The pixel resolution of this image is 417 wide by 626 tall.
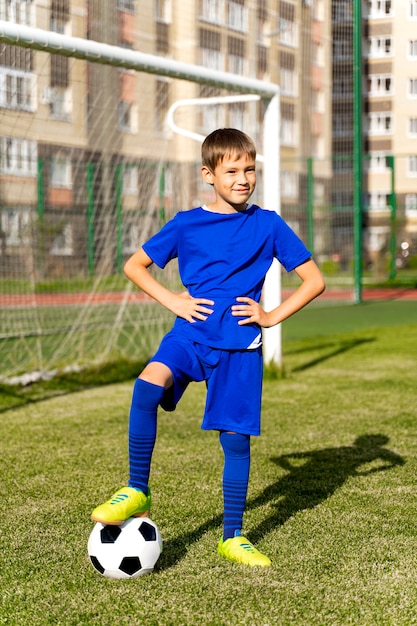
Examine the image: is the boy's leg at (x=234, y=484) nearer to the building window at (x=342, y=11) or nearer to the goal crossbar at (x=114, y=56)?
the goal crossbar at (x=114, y=56)

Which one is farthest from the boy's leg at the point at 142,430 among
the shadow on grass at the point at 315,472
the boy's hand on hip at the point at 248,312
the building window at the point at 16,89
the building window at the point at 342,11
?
the building window at the point at 342,11

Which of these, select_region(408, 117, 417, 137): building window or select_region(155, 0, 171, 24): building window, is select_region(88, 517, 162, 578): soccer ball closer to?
select_region(155, 0, 171, 24): building window

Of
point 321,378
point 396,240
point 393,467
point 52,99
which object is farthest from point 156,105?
point 396,240

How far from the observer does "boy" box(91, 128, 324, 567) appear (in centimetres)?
317

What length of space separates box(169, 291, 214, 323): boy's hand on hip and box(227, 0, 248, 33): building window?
7.98 metres

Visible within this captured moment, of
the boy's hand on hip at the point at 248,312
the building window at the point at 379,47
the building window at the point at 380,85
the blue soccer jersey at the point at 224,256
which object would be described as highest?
the building window at the point at 379,47

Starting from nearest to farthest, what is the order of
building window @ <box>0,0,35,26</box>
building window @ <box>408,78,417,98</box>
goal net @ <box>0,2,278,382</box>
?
building window @ <box>0,0,35,26</box>
goal net @ <box>0,2,278,382</box>
building window @ <box>408,78,417,98</box>

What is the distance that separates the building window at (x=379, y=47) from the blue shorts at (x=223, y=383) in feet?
38.7

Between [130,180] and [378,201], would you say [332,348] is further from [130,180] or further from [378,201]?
[378,201]

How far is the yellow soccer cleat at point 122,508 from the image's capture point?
2.96 m

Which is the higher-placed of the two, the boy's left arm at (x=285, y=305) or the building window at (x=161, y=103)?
the building window at (x=161, y=103)

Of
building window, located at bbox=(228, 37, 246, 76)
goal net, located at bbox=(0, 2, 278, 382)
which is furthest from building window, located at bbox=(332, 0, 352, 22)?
goal net, located at bbox=(0, 2, 278, 382)

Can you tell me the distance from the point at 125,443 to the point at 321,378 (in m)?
2.77

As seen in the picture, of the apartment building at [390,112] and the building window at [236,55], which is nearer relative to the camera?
the building window at [236,55]
